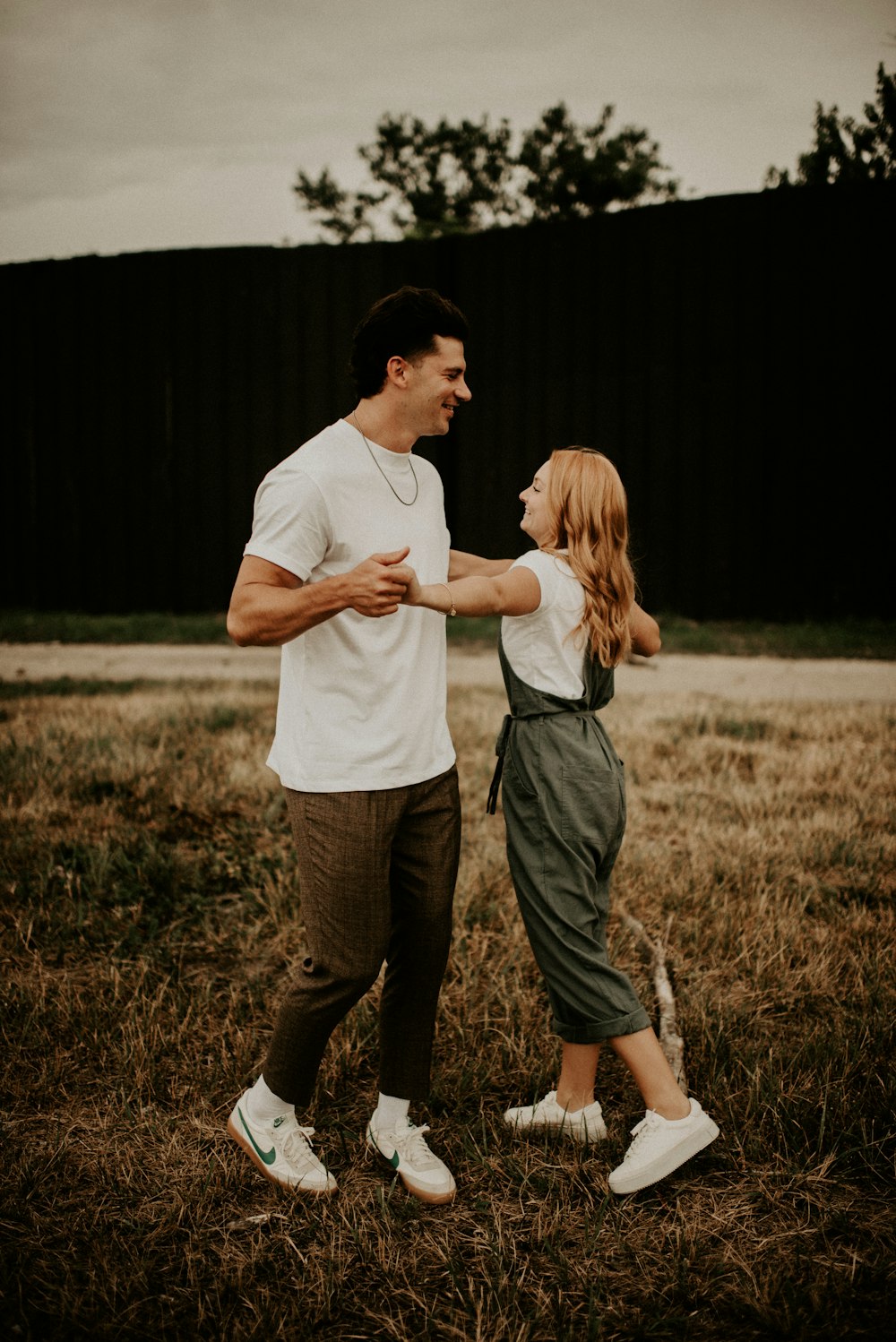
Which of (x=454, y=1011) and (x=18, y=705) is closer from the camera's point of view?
(x=454, y=1011)

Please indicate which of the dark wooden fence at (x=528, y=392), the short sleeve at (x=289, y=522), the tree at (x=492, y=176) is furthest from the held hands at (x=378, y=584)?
the tree at (x=492, y=176)

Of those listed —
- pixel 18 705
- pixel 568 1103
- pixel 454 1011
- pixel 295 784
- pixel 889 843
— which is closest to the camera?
pixel 295 784

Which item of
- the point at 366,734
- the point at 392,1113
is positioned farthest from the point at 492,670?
the point at 366,734

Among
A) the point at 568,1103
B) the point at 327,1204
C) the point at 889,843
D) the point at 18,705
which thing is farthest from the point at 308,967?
the point at 18,705

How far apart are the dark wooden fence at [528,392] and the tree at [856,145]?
3.88 ft

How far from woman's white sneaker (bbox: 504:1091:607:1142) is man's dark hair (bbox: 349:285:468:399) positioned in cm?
183

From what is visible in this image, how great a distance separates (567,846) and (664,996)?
964mm

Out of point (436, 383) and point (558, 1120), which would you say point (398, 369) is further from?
point (558, 1120)

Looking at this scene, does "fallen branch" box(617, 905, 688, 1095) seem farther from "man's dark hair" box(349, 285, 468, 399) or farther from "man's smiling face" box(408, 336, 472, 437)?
"man's dark hair" box(349, 285, 468, 399)

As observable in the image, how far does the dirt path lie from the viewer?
Answer: 6531 mm

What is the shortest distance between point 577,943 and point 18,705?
4.77 m

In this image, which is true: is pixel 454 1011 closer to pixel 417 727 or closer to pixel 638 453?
pixel 417 727

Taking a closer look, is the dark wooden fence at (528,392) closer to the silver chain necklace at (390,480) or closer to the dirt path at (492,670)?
the dirt path at (492,670)

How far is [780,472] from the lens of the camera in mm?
7594
